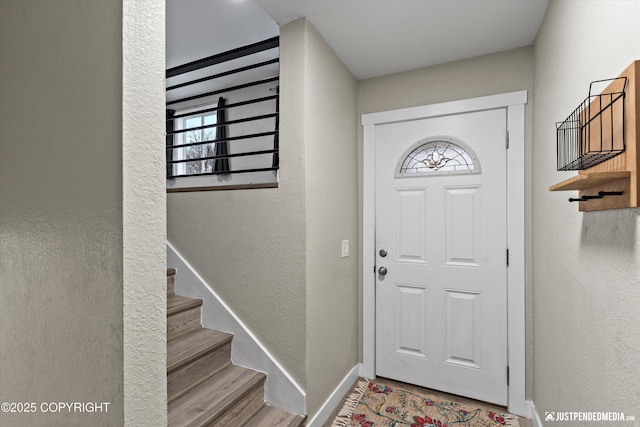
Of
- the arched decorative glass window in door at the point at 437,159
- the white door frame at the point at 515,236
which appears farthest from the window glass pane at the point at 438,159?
the white door frame at the point at 515,236

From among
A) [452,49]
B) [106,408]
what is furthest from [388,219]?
[106,408]

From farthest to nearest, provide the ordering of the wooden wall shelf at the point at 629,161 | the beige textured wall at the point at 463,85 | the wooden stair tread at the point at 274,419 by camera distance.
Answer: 1. the beige textured wall at the point at 463,85
2. the wooden stair tread at the point at 274,419
3. the wooden wall shelf at the point at 629,161

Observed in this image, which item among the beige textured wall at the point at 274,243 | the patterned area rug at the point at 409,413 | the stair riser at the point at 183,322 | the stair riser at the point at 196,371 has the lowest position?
the patterned area rug at the point at 409,413

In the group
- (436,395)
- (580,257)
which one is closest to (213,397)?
(436,395)

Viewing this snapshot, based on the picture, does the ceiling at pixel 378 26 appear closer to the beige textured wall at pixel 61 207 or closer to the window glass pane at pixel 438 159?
the window glass pane at pixel 438 159

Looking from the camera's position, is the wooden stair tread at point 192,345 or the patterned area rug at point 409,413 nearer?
the wooden stair tread at point 192,345

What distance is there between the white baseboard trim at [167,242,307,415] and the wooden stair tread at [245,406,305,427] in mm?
30

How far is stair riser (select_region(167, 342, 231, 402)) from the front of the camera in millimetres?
1661

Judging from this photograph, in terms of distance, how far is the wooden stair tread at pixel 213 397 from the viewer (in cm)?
155

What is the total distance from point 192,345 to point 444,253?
178 cm

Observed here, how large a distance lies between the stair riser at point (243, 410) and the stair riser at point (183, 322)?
1.90ft

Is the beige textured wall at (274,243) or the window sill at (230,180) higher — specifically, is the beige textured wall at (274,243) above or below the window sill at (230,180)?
below

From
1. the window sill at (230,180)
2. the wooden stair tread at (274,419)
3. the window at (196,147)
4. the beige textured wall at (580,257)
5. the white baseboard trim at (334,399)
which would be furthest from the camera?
the window at (196,147)

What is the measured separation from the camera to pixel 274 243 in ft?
6.26
